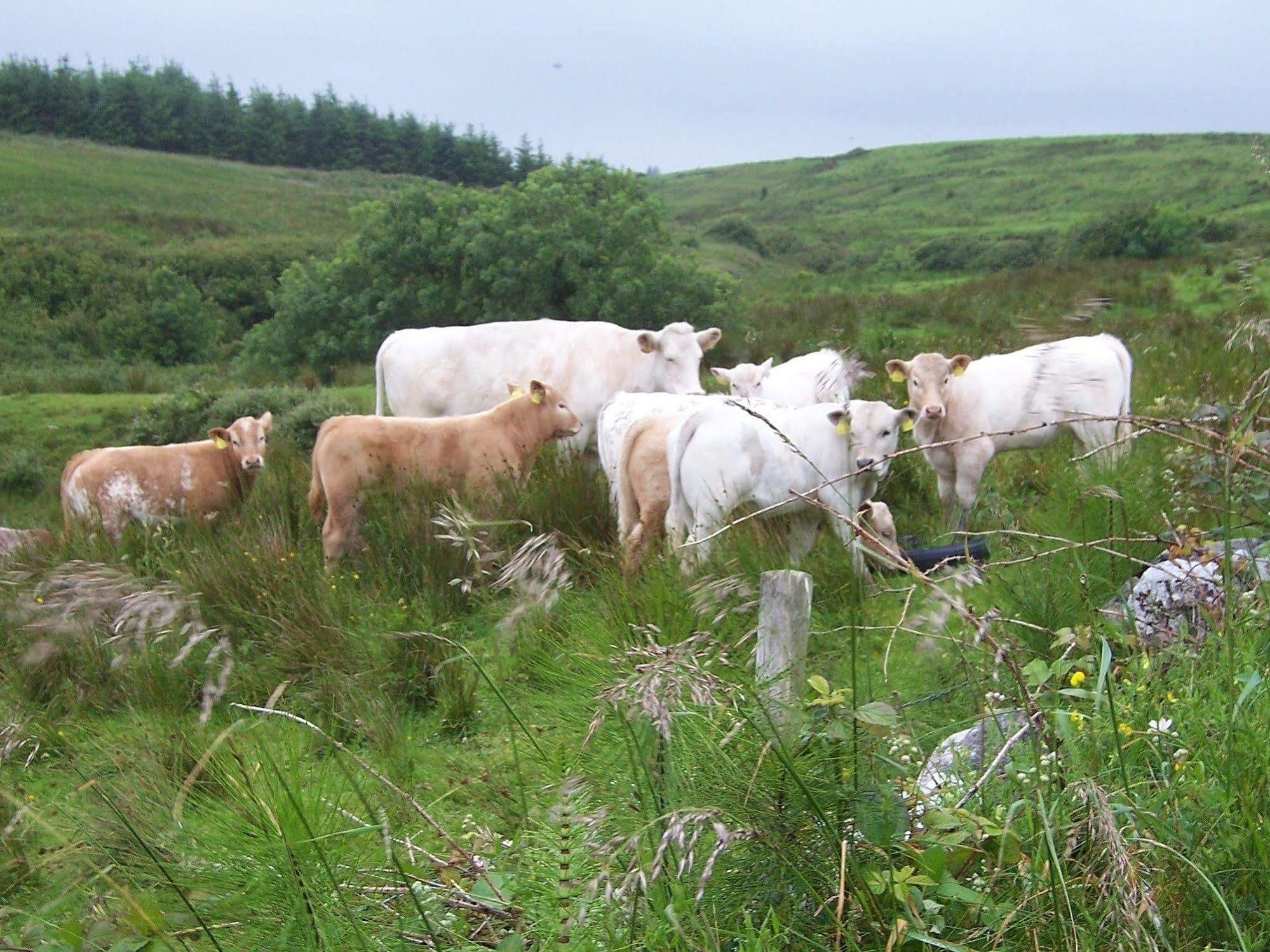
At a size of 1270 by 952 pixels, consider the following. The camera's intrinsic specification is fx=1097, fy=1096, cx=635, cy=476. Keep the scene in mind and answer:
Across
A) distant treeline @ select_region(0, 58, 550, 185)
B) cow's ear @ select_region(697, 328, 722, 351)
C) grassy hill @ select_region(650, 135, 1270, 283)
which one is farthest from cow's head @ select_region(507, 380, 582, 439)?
distant treeline @ select_region(0, 58, 550, 185)

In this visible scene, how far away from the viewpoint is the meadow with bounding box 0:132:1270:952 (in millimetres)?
1983

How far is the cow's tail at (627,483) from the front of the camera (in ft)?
23.4

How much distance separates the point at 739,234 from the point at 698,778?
5785 centimetres

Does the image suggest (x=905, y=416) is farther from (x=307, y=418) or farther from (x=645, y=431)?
(x=307, y=418)

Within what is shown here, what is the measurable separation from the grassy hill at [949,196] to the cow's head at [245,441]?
2577cm

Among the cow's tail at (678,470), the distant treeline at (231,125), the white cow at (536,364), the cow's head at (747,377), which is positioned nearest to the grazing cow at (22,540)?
the white cow at (536,364)

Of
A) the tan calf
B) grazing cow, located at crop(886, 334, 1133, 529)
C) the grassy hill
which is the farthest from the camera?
the grassy hill

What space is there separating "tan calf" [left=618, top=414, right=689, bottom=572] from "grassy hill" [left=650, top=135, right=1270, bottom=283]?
25.2m

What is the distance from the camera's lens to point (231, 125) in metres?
85.5

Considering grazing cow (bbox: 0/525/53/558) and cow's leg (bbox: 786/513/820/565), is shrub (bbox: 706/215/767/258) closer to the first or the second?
grazing cow (bbox: 0/525/53/558)

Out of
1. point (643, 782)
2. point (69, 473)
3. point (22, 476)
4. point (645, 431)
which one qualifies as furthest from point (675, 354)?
point (22, 476)

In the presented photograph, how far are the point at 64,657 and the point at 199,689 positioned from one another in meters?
1.00

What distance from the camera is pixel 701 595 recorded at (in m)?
2.46

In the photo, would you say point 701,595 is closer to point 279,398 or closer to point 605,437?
point 605,437
